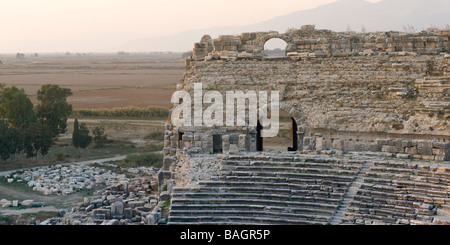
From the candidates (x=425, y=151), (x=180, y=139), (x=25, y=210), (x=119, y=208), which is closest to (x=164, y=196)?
(x=119, y=208)

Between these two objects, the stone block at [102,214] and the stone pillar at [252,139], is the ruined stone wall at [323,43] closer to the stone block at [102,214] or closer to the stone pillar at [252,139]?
the stone pillar at [252,139]

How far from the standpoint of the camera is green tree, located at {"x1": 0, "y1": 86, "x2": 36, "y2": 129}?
38969mm

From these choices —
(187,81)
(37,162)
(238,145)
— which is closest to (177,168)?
(238,145)

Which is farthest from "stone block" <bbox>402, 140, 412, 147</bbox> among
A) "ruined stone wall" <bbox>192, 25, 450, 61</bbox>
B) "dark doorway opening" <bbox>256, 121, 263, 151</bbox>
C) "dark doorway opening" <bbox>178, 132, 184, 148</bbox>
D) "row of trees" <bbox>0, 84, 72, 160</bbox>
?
"row of trees" <bbox>0, 84, 72, 160</bbox>

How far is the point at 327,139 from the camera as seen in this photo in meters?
25.0

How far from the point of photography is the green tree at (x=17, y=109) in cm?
3897

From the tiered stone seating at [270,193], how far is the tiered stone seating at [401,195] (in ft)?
2.24

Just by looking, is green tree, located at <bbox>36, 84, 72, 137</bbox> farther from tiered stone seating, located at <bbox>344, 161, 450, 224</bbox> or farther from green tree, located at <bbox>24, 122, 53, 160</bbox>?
tiered stone seating, located at <bbox>344, 161, 450, 224</bbox>

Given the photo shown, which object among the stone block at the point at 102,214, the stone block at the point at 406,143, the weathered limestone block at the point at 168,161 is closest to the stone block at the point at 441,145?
the stone block at the point at 406,143

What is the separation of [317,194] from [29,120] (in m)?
24.5

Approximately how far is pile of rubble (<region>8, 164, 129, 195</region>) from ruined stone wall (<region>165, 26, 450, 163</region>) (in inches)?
257

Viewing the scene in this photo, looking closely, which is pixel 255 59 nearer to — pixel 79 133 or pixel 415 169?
pixel 415 169

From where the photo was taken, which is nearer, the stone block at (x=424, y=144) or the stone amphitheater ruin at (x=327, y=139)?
the stone amphitheater ruin at (x=327, y=139)

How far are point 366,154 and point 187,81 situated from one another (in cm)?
871
